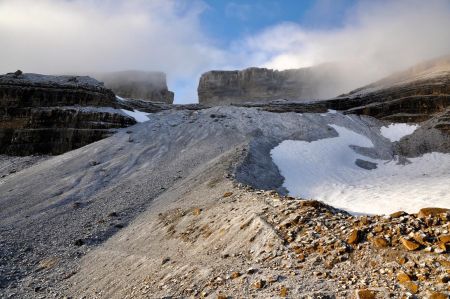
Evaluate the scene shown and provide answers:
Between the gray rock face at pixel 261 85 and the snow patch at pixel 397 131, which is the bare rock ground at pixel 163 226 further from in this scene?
the gray rock face at pixel 261 85

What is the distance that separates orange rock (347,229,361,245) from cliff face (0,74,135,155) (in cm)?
4127

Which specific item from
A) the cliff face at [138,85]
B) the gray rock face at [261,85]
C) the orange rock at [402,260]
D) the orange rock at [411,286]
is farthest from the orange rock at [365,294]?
the cliff face at [138,85]

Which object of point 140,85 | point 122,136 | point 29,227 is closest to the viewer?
point 29,227

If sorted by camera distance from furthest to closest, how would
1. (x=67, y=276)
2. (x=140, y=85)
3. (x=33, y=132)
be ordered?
(x=140, y=85)
(x=33, y=132)
(x=67, y=276)

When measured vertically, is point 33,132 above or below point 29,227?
above

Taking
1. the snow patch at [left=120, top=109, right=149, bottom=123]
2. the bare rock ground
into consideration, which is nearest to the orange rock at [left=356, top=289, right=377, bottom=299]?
the bare rock ground

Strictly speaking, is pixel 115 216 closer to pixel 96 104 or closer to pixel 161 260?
pixel 161 260

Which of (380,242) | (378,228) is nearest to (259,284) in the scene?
(380,242)

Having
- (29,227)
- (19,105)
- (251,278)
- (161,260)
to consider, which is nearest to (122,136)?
(19,105)

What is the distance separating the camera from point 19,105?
168ft

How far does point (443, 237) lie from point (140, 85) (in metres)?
103

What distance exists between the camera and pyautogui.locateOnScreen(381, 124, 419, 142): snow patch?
49.3 m

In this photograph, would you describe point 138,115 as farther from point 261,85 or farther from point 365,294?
point 261,85

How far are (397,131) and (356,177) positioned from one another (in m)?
21.1
